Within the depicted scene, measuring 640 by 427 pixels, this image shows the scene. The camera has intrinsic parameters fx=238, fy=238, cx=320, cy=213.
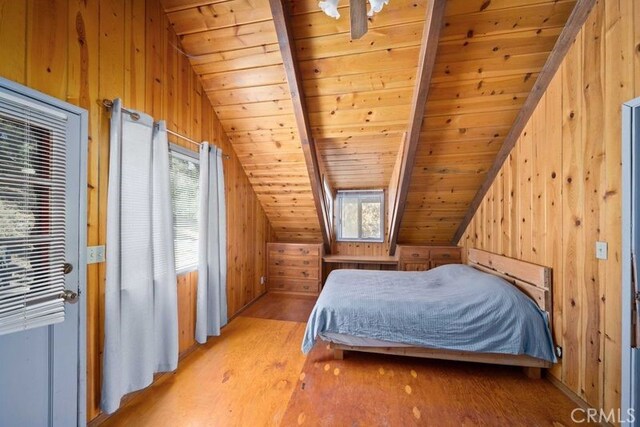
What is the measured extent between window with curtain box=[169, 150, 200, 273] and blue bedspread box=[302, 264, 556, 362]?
1.31 m

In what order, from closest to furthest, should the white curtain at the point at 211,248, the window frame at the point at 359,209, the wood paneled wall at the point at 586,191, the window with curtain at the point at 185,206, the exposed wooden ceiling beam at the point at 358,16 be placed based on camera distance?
the exposed wooden ceiling beam at the point at 358,16 → the wood paneled wall at the point at 586,191 → the window with curtain at the point at 185,206 → the white curtain at the point at 211,248 → the window frame at the point at 359,209

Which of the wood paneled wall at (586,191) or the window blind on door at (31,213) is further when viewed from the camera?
the wood paneled wall at (586,191)

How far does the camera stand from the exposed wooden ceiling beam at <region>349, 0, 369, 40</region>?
1216 millimetres

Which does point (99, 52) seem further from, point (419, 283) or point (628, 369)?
point (628, 369)

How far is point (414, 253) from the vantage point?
3.63 m

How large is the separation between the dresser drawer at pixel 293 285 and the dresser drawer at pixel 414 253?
143cm

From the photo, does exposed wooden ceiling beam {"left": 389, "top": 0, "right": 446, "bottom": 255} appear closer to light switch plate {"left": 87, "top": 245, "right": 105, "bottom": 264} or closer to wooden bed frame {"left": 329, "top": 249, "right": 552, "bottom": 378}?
wooden bed frame {"left": 329, "top": 249, "right": 552, "bottom": 378}

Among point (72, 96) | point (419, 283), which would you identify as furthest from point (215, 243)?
point (419, 283)

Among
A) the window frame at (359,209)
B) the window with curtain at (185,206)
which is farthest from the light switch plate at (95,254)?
the window frame at (359,209)

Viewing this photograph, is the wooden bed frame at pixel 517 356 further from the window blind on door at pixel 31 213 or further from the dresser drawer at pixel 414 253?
the window blind on door at pixel 31 213

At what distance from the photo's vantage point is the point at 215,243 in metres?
2.48

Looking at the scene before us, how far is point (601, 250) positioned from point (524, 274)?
724 mm

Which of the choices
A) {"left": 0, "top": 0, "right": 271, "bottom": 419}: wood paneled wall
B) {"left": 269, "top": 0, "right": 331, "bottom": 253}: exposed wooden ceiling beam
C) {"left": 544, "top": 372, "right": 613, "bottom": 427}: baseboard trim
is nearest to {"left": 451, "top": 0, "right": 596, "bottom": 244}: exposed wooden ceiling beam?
{"left": 544, "top": 372, "right": 613, "bottom": 427}: baseboard trim

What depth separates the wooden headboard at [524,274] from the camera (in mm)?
1875
